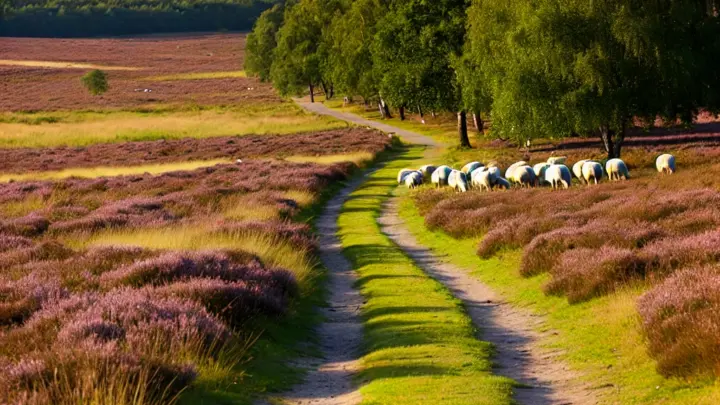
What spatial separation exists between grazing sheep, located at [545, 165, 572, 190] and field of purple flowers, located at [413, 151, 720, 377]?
3.93 m

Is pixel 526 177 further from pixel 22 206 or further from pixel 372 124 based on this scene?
pixel 372 124

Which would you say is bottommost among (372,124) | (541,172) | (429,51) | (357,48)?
(541,172)

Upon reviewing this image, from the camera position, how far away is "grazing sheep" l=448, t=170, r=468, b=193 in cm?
3934

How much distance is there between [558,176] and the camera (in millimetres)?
37219

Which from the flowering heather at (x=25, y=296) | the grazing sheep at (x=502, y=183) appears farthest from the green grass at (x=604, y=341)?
the grazing sheep at (x=502, y=183)

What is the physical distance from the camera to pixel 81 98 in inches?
5546

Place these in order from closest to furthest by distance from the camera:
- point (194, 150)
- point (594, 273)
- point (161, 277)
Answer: point (161, 277)
point (594, 273)
point (194, 150)

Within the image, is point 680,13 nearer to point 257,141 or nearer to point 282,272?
point 282,272

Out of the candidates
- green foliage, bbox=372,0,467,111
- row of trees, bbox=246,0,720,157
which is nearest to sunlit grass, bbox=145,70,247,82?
green foliage, bbox=372,0,467,111

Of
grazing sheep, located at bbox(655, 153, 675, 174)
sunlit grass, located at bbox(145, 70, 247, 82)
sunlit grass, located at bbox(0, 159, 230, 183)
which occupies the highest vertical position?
sunlit grass, located at bbox(145, 70, 247, 82)

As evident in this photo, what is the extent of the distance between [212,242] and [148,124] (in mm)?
81203

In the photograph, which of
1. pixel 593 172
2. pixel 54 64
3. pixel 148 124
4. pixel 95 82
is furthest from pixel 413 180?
pixel 54 64

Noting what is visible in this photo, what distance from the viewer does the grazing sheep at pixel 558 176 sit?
122 feet

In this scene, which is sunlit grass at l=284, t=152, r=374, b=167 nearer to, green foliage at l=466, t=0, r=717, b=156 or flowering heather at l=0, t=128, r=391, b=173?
flowering heather at l=0, t=128, r=391, b=173
